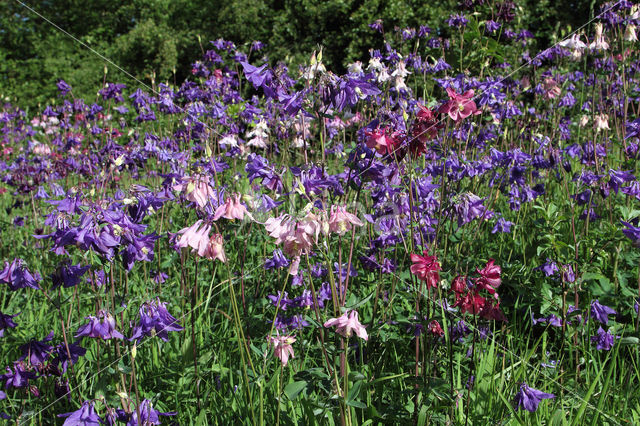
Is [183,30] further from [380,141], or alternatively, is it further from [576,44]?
[380,141]

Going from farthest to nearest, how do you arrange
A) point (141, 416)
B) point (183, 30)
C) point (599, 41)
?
point (183, 30) → point (599, 41) → point (141, 416)

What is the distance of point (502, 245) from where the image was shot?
10.6ft

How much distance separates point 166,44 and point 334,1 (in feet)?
15.6

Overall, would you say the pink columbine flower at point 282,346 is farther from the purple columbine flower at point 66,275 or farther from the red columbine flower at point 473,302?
the purple columbine flower at point 66,275

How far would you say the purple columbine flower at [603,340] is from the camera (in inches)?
85.4

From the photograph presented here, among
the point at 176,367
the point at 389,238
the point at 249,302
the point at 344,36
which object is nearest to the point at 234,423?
the point at 176,367

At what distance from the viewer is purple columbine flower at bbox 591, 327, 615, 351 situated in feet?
7.11

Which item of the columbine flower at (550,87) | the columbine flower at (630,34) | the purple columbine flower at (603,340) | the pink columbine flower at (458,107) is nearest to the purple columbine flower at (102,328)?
the pink columbine flower at (458,107)

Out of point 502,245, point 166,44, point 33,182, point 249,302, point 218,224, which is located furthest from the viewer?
point 166,44

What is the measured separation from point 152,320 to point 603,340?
1.84 meters

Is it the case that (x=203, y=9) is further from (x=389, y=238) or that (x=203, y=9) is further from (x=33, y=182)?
(x=389, y=238)

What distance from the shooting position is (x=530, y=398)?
1599 mm

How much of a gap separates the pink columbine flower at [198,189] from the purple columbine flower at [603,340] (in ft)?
5.77

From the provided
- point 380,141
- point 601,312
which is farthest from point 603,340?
point 380,141
